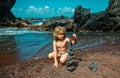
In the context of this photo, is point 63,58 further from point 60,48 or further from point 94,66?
point 94,66

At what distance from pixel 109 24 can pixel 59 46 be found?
26.6m

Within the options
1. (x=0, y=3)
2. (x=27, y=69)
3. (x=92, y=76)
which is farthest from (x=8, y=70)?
(x=0, y=3)

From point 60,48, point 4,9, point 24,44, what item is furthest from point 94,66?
point 4,9

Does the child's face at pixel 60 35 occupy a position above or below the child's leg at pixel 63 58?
above

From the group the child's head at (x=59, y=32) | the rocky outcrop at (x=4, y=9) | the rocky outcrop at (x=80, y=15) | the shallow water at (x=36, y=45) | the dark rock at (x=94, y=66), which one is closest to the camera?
the dark rock at (x=94, y=66)

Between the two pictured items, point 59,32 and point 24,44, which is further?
point 24,44

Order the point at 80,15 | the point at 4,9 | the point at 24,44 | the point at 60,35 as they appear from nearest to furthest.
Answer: the point at 60,35, the point at 24,44, the point at 80,15, the point at 4,9

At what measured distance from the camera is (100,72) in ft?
21.8

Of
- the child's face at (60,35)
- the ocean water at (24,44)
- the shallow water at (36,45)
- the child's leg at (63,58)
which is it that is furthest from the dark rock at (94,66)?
the ocean water at (24,44)

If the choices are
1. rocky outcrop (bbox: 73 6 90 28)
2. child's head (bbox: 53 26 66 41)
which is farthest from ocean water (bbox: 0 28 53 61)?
rocky outcrop (bbox: 73 6 90 28)

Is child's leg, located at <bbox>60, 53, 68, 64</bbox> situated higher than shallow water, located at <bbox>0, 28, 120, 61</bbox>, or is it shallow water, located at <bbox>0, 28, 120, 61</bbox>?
child's leg, located at <bbox>60, 53, 68, 64</bbox>

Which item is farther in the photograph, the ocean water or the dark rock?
the ocean water

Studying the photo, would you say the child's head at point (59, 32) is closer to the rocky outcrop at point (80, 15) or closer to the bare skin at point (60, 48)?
the bare skin at point (60, 48)

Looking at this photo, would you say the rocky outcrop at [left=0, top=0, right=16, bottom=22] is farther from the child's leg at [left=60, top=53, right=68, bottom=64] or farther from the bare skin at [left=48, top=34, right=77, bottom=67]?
the child's leg at [left=60, top=53, right=68, bottom=64]
